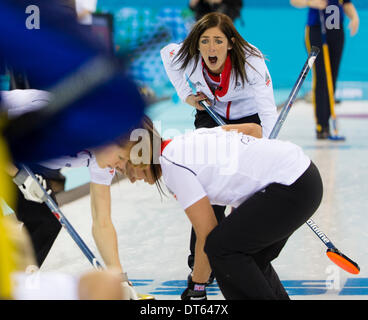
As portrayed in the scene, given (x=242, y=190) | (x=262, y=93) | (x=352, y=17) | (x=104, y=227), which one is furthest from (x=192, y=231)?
(x=352, y=17)

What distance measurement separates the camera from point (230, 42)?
260cm

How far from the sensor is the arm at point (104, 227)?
210 cm

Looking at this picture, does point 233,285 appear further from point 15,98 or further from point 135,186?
point 135,186

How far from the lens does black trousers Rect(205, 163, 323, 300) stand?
161cm

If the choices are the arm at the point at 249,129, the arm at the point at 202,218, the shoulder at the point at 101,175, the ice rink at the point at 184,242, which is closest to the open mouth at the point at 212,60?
the ice rink at the point at 184,242

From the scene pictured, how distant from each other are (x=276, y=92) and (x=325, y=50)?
16.3 feet

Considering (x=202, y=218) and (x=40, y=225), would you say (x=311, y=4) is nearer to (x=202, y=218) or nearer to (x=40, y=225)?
(x=40, y=225)

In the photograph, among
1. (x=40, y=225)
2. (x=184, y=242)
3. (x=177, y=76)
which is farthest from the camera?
(x=184, y=242)

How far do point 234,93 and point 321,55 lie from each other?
3338 millimetres

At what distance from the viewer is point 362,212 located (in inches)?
133

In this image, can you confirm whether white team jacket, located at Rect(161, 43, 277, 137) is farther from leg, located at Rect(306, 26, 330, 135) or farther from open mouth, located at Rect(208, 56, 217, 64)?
leg, located at Rect(306, 26, 330, 135)

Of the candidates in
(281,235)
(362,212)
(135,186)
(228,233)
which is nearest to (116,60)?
(228,233)

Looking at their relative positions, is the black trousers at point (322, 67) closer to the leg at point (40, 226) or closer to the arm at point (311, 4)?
the arm at point (311, 4)

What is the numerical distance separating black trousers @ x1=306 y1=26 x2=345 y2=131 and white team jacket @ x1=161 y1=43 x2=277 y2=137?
10.1 ft
